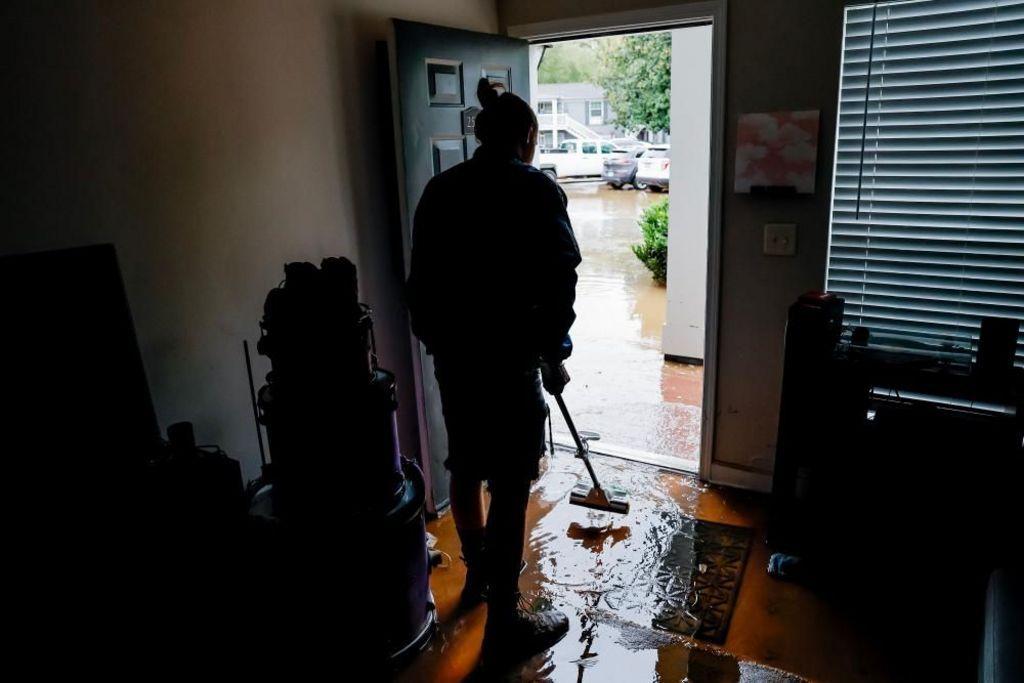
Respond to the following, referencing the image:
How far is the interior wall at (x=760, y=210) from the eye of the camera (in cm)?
275

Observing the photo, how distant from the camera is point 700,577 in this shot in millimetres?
2672

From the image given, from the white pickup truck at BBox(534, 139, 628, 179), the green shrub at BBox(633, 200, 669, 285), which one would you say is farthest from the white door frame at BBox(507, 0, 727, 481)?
the white pickup truck at BBox(534, 139, 628, 179)

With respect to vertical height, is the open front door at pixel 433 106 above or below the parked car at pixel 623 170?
above

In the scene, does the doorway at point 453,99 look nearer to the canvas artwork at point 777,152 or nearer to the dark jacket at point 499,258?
the canvas artwork at point 777,152

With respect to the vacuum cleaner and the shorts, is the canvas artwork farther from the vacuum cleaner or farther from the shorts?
the shorts

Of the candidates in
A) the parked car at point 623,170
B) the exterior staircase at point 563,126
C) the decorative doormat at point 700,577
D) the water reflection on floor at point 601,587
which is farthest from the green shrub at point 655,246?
the exterior staircase at point 563,126

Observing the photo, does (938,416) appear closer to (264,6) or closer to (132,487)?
(132,487)

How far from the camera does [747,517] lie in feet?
10.1

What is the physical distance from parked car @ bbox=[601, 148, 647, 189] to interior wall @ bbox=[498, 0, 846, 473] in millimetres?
12523

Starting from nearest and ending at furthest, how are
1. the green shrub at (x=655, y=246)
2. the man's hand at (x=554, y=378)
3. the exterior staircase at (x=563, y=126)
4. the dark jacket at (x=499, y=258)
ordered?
the dark jacket at (x=499, y=258), the man's hand at (x=554, y=378), the green shrub at (x=655, y=246), the exterior staircase at (x=563, y=126)

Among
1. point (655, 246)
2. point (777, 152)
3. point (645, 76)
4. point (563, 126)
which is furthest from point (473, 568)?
point (563, 126)

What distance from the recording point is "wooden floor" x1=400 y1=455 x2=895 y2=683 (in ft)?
7.18

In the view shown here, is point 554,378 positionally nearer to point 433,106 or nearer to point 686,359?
point 433,106

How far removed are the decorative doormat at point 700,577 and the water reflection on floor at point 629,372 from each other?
0.61 m
